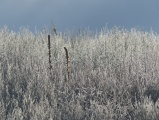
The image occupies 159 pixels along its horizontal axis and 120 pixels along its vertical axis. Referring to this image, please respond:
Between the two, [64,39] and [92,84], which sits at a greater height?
[64,39]

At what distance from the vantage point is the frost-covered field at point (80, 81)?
8.00m

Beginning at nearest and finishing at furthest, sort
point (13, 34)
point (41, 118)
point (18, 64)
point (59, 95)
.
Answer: point (41, 118) → point (59, 95) → point (18, 64) → point (13, 34)

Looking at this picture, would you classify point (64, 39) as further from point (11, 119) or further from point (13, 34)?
point (11, 119)

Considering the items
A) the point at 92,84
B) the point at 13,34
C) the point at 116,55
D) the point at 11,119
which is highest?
the point at 13,34

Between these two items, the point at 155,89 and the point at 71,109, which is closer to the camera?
the point at 71,109

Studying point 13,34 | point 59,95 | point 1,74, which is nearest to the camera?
point 59,95

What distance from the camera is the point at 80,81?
901 centimetres

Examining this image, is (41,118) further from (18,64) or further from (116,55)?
(116,55)

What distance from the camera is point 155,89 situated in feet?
28.5

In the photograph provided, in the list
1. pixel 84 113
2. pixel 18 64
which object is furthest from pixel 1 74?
pixel 84 113

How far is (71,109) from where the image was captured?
8117 mm

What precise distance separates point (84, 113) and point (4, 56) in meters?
A: 3.46

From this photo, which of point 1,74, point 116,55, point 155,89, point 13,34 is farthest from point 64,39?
point 155,89

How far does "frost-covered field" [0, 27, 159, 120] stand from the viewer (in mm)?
8000
